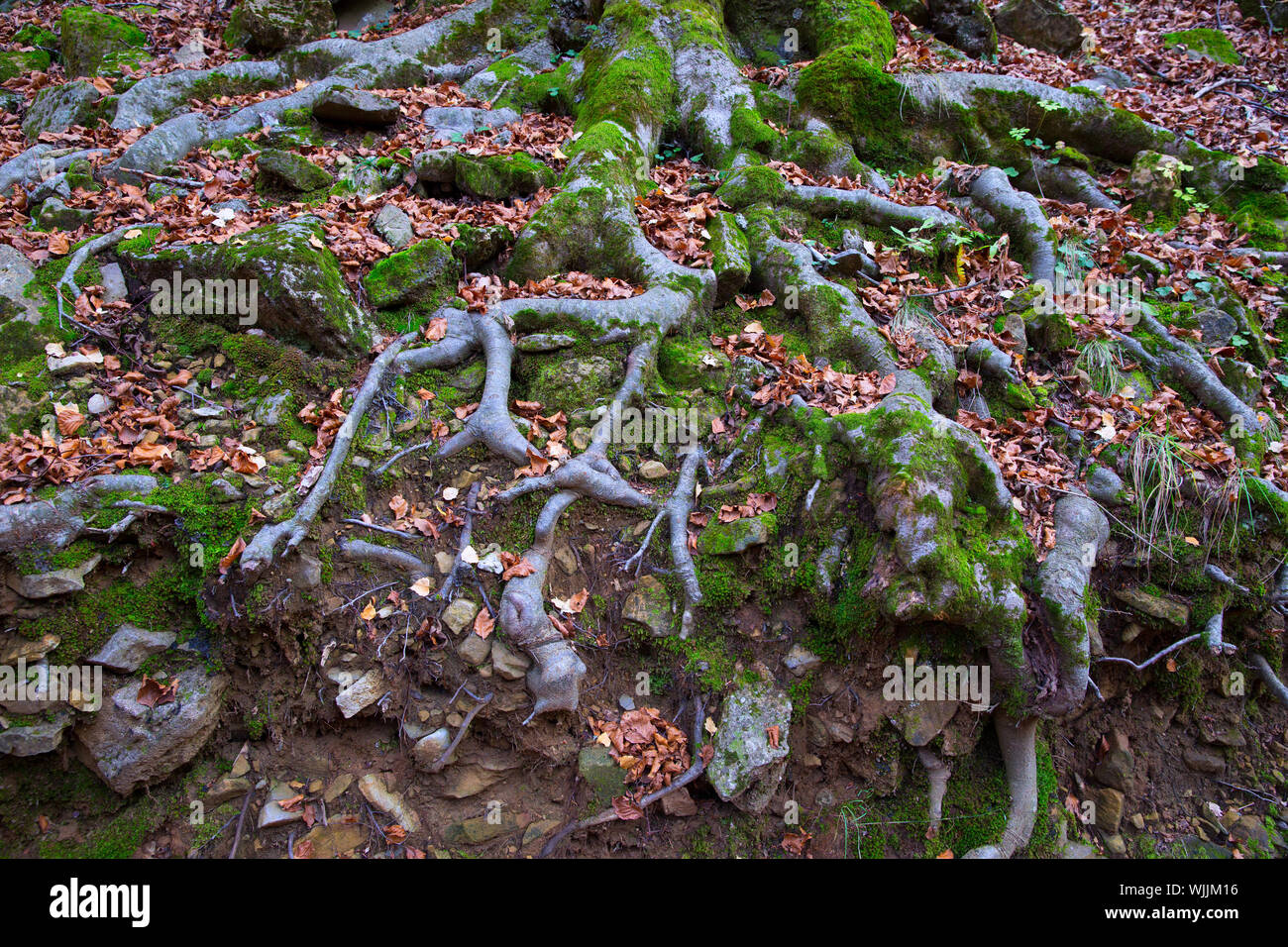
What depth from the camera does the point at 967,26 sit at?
29.6 feet

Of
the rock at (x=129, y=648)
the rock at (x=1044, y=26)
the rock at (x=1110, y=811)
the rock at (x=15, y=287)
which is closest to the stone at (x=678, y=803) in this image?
the rock at (x=1110, y=811)

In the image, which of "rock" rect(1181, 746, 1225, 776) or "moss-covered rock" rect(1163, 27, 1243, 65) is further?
"moss-covered rock" rect(1163, 27, 1243, 65)

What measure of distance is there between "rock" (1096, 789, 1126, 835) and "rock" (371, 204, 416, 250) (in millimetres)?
6466

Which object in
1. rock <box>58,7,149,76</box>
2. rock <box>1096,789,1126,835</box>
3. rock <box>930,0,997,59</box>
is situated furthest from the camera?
rock <box>930,0,997,59</box>

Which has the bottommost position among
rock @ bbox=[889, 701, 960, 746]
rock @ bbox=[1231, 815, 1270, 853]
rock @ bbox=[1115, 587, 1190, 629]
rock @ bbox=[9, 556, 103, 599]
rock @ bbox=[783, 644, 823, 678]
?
rock @ bbox=[1231, 815, 1270, 853]

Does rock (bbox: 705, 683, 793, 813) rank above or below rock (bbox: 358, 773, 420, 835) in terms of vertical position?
above

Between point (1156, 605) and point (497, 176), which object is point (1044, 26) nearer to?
point (497, 176)

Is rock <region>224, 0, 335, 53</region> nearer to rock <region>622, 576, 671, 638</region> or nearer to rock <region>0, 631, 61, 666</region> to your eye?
rock <region>0, 631, 61, 666</region>

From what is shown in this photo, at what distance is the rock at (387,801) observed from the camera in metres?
3.71

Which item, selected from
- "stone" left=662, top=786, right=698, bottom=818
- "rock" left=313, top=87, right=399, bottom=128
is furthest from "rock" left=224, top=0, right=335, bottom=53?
"stone" left=662, top=786, right=698, bottom=818

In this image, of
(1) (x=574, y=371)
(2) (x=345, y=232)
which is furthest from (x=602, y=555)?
(2) (x=345, y=232)

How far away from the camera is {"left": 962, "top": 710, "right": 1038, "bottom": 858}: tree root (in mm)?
3991

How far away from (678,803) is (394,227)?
476 centimetres
